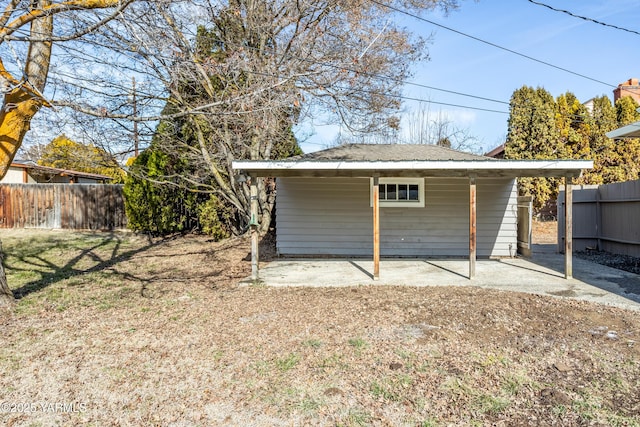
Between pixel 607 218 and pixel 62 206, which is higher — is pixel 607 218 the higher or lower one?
the lower one

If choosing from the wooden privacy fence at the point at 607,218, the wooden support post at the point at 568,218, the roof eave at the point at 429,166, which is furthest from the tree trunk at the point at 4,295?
the wooden privacy fence at the point at 607,218

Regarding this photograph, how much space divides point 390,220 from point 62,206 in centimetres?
1158

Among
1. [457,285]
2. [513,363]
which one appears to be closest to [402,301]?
[457,285]

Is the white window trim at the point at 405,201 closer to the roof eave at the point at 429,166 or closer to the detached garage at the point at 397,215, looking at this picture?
the detached garage at the point at 397,215

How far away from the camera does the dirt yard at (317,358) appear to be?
2740mm

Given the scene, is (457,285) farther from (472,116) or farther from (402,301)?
(472,116)

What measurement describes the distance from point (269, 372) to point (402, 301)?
8.59 ft

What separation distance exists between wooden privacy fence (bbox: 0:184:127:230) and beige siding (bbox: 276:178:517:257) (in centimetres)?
764

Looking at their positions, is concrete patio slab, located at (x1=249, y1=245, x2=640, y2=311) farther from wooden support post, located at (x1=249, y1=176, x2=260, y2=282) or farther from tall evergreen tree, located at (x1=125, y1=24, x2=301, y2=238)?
tall evergreen tree, located at (x1=125, y1=24, x2=301, y2=238)

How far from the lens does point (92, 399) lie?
2.94 m

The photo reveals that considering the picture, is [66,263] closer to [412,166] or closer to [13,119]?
[13,119]

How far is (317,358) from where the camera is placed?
3.56 meters

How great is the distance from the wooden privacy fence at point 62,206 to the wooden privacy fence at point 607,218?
14169 millimetres

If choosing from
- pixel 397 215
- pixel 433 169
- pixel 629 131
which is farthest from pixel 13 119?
pixel 629 131
